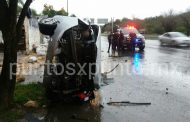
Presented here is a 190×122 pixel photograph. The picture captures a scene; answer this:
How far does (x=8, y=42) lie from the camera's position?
7770mm

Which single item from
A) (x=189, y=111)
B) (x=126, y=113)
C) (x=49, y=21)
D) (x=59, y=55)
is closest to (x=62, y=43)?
(x=59, y=55)

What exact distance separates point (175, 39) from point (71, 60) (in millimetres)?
23751

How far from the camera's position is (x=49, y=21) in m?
8.83

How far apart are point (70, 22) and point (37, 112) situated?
93.8 inches

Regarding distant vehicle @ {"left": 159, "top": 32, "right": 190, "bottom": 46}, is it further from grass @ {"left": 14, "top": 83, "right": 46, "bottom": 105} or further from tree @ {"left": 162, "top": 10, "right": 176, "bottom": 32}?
grass @ {"left": 14, "top": 83, "right": 46, "bottom": 105}

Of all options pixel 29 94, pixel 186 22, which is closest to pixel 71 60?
pixel 29 94

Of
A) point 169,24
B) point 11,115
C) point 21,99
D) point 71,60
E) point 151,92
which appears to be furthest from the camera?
point 169,24

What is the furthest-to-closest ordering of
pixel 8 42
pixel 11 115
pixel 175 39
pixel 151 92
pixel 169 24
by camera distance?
pixel 169 24 → pixel 175 39 → pixel 151 92 → pixel 8 42 → pixel 11 115

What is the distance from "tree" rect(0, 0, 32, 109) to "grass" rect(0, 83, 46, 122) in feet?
1.03

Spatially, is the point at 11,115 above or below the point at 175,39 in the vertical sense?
below

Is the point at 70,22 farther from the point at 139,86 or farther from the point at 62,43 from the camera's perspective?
the point at 139,86

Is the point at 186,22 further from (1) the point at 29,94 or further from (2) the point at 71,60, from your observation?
(2) the point at 71,60

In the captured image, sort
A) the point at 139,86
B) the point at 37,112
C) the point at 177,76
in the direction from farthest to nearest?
the point at 177,76 < the point at 139,86 < the point at 37,112

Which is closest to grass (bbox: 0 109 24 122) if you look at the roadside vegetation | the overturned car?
the overturned car
